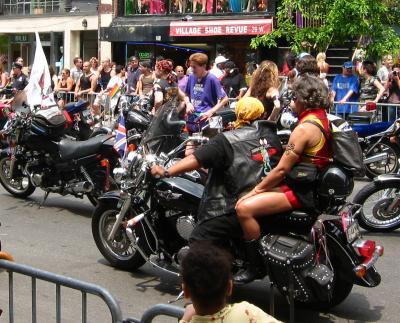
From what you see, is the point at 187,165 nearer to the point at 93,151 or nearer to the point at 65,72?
the point at 93,151

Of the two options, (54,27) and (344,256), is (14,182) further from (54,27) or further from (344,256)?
(54,27)

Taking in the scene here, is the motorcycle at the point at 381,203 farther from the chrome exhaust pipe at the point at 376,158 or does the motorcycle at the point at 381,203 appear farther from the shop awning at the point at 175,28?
the shop awning at the point at 175,28

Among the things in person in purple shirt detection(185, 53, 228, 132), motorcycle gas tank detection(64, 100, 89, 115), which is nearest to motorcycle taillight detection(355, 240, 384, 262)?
person in purple shirt detection(185, 53, 228, 132)

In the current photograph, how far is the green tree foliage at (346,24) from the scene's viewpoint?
15.5m

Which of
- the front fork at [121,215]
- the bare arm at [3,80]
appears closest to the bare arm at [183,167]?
the front fork at [121,215]

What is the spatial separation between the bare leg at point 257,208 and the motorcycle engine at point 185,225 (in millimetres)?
649

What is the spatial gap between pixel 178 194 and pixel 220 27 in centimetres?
1759

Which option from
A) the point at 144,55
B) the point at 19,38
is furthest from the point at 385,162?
the point at 19,38

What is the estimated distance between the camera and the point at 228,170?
18.0 feet

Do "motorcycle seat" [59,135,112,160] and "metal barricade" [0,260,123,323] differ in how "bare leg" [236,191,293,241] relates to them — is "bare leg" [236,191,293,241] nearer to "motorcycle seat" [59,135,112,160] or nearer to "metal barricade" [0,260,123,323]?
"metal barricade" [0,260,123,323]

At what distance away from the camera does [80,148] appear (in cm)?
895

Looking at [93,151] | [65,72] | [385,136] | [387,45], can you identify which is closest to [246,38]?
[65,72]

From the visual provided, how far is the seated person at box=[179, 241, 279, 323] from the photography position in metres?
2.89

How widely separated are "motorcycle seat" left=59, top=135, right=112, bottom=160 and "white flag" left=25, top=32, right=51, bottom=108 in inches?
61.2
